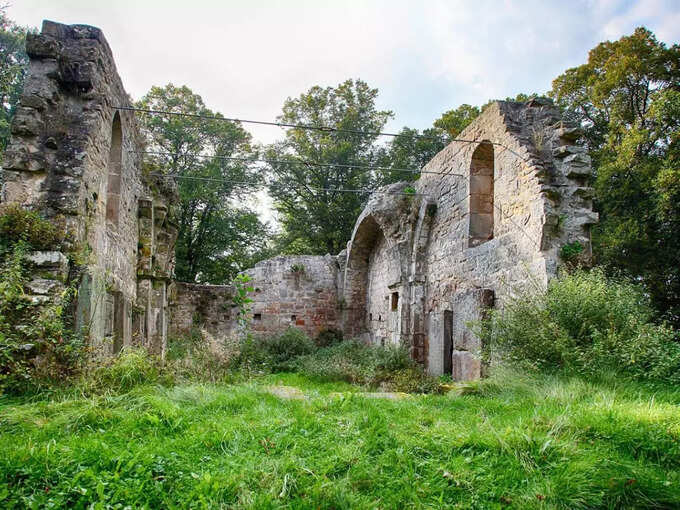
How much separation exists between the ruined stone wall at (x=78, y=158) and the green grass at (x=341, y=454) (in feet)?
5.35

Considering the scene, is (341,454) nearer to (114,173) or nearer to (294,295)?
(114,173)

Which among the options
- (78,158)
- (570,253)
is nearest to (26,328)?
(78,158)

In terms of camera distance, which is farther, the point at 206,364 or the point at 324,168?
the point at 324,168

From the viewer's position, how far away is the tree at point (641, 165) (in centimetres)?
1091

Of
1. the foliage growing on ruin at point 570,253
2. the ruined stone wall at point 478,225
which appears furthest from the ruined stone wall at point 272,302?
the foliage growing on ruin at point 570,253

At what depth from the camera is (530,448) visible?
296cm

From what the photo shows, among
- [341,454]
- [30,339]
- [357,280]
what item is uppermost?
[357,280]

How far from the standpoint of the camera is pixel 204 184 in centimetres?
1959

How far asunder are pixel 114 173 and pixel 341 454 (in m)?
6.02

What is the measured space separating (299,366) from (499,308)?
200 inches

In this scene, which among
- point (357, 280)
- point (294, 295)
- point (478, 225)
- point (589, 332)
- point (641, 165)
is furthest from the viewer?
point (357, 280)

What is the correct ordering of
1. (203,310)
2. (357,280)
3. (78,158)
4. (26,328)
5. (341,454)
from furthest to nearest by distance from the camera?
(357,280) < (203,310) < (78,158) < (26,328) < (341,454)

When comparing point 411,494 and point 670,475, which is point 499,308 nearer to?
point 670,475

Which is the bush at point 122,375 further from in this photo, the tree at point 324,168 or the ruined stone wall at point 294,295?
the tree at point 324,168
